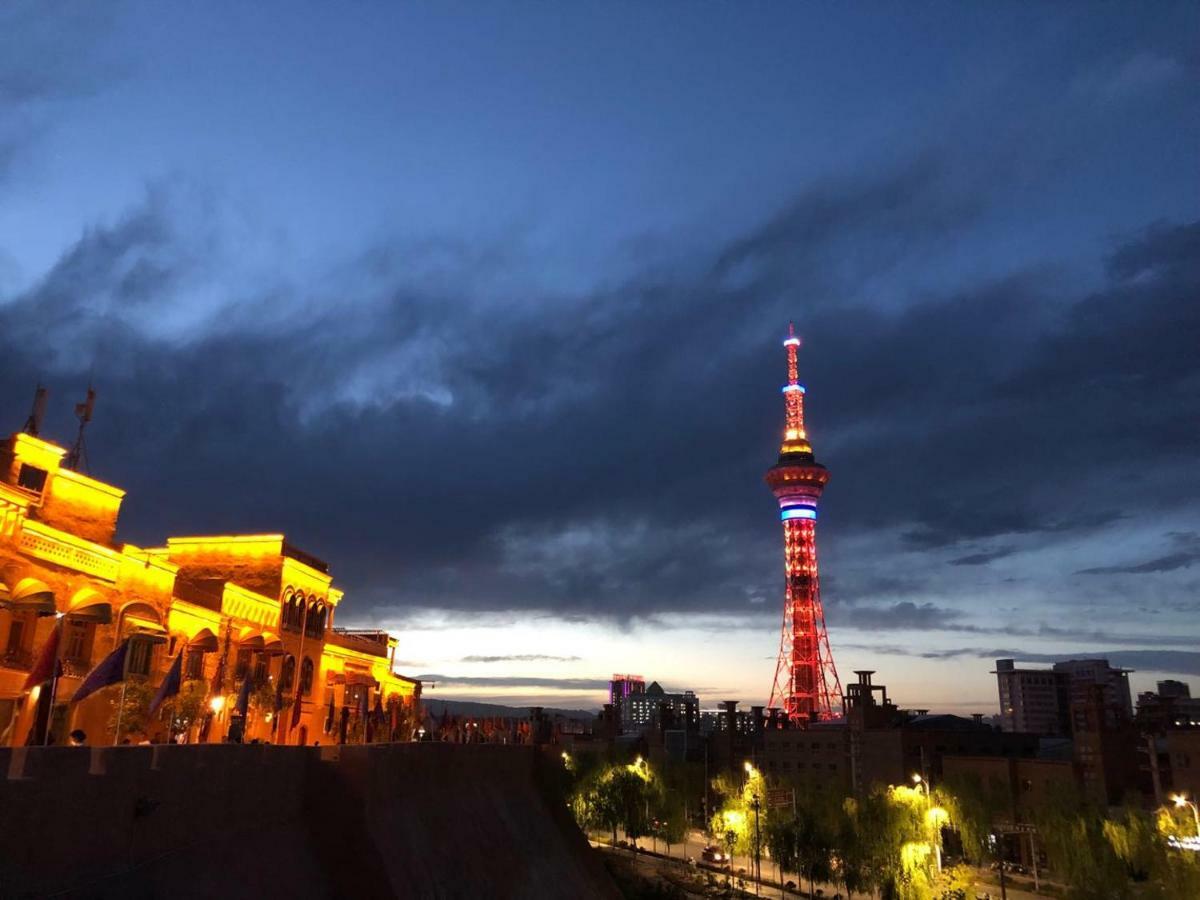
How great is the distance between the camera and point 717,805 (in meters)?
77.1

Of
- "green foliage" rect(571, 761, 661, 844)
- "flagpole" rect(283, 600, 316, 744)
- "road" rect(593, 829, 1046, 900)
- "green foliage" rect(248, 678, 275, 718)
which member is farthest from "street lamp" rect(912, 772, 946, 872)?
"green foliage" rect(248, 678, 275, 718)

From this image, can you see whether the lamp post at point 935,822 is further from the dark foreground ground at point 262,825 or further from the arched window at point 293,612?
the arched window at point 293,612

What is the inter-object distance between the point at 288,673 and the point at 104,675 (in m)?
25.2

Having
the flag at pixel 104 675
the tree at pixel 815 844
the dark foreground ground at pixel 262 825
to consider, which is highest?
the flag at pixel 104 675

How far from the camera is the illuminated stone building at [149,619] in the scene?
1017 inches

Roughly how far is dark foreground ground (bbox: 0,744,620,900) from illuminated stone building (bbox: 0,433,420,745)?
11.5 ft

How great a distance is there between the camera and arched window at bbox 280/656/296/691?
1617 inches

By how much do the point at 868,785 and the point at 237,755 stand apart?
71129 mm

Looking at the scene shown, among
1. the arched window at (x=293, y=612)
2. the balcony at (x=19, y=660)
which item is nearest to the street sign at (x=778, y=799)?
the arched window at (x=293, y=612)

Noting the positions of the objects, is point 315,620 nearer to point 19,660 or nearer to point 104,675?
point 19,660

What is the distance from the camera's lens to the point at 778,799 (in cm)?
5909

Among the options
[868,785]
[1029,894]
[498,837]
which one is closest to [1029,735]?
[868,785]

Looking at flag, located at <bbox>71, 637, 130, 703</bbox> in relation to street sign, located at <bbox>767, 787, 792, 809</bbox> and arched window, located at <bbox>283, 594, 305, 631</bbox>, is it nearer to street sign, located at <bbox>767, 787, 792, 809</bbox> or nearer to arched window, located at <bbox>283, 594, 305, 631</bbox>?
arched window, located at <bbox>283, 594, 305, 631</bbox>

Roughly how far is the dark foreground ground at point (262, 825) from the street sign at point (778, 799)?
29455mm
